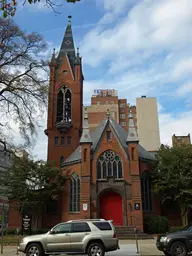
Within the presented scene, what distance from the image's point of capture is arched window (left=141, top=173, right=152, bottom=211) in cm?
2998

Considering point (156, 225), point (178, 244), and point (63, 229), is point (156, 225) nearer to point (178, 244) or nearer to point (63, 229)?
point (178, 244)

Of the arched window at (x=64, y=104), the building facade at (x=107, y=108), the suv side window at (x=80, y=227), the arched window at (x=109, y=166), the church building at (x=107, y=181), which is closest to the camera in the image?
the suv side window at (x=80, y=227)

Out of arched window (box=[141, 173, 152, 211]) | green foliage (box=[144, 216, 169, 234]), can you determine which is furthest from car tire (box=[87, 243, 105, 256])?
arched window (box=[141, 173, 152, 211])

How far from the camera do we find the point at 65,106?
40.7m

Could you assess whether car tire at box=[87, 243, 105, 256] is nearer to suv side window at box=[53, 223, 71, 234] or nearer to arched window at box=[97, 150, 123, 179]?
suv side window at box=[53, 223, 71, 234]

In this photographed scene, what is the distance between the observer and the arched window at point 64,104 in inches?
1566

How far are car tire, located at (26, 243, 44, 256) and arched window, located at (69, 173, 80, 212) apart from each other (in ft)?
58.5

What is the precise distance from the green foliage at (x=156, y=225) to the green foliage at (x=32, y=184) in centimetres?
1000

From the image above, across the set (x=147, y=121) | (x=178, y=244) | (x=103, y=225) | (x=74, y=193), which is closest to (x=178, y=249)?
(x=178, y=244)

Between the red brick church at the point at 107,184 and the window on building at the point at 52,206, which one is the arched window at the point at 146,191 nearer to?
the red brick church at the point at 107,184

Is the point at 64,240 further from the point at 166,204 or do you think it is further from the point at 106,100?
the point at 106,100

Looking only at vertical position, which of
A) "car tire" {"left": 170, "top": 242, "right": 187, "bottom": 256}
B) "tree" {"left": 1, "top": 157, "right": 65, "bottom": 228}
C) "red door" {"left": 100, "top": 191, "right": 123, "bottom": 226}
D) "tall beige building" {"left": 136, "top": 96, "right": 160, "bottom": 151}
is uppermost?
"tall beige building" {"left": 136, "top": 96, "right": 160, "bottom": 151}

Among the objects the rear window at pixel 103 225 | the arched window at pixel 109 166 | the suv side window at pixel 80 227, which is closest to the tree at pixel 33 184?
the arched window at pixel 109 166

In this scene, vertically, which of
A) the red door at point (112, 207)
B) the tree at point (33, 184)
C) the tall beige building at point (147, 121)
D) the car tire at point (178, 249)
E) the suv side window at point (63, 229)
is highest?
the tall beige building at point (147, 121)
